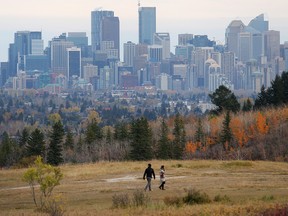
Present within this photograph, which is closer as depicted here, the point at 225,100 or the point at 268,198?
the point at 268,198

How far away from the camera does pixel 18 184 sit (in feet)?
178

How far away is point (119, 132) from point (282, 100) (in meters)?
25.2

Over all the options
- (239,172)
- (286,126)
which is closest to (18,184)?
(239,172)

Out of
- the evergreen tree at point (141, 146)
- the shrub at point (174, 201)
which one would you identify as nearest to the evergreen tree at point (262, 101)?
the evergreen tree at point (141, 146)

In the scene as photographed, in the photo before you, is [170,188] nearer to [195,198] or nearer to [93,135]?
[195,198]

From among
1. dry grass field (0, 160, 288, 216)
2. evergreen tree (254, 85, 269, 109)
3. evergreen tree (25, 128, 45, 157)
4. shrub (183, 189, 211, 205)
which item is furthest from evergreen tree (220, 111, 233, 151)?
shrub (183, 189, 211, 205)

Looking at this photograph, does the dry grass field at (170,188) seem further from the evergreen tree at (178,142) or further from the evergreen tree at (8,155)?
the evergreen tree at (8,155)

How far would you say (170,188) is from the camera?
45.5 metres

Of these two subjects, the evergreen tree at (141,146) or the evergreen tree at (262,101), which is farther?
the evergreen tree at (262,101)

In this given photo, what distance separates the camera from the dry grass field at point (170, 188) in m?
32.4

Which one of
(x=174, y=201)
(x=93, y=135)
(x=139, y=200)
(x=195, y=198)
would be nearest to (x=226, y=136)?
(x=93, y=135)

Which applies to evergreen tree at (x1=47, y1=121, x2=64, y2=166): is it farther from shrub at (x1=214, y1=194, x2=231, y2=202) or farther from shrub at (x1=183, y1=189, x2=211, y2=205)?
shrub at (x1=183, y1=189, x2=211, y2=205)

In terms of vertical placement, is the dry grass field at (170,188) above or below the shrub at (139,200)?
below

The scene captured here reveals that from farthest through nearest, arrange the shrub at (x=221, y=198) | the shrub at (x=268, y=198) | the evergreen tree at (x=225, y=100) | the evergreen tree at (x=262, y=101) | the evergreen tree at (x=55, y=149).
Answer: the evergreen tree at (x=262, y=101), the evergreen tree at (x=225, y=100), the evergreen tree at (x=55, y=149), the shrub at (x=221, y=198), the shrub at (x=268, y=198)
